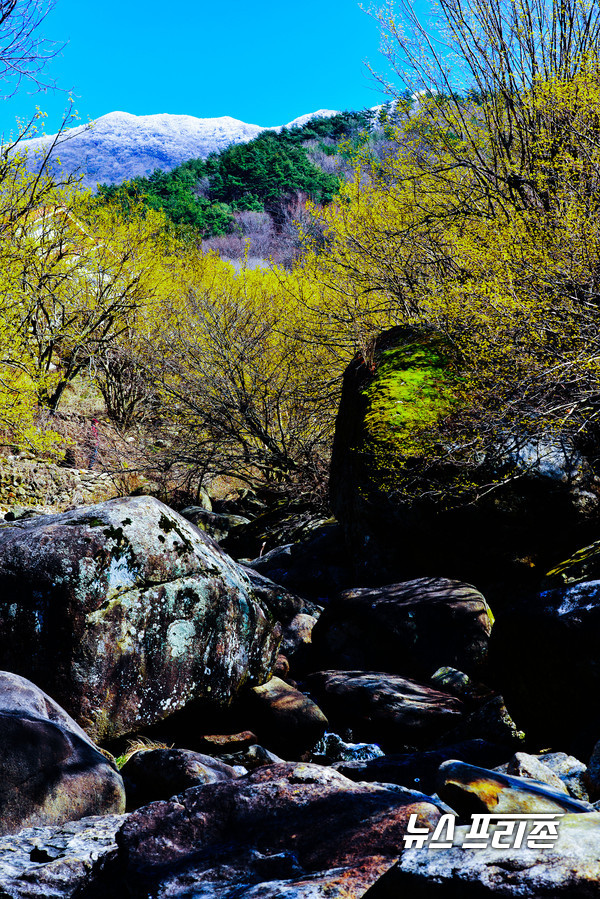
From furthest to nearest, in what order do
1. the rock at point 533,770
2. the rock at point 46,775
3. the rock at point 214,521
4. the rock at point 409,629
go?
the rock at point 214,521 → the rock at point 409,629 → the rock at point 533,770 → the rock at point 46,775

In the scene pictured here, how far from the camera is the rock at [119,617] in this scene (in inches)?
166

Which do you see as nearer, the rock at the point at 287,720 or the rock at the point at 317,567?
the rock at the point at 287,720

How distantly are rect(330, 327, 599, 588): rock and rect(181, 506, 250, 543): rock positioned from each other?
14.3 ft

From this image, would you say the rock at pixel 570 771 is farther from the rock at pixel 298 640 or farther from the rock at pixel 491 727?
the rock at pixel 298 640

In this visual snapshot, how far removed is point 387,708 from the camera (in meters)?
4.95

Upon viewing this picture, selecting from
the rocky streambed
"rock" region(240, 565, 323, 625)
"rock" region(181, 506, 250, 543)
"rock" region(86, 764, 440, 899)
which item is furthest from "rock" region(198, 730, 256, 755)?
"rock" region(181, 506, 250, 543)

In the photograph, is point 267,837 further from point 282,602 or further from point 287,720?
point 282,602

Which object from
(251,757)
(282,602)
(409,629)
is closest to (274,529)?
(282,602)

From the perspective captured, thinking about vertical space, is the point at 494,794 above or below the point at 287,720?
above

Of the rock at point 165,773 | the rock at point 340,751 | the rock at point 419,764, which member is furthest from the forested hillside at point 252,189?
the rock at point 165,773

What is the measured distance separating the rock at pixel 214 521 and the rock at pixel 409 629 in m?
5.41

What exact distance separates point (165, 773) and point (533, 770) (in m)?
1.88

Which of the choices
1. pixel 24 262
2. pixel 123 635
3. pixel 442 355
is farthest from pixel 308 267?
pixel 123 635

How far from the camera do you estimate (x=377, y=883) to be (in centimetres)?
171
